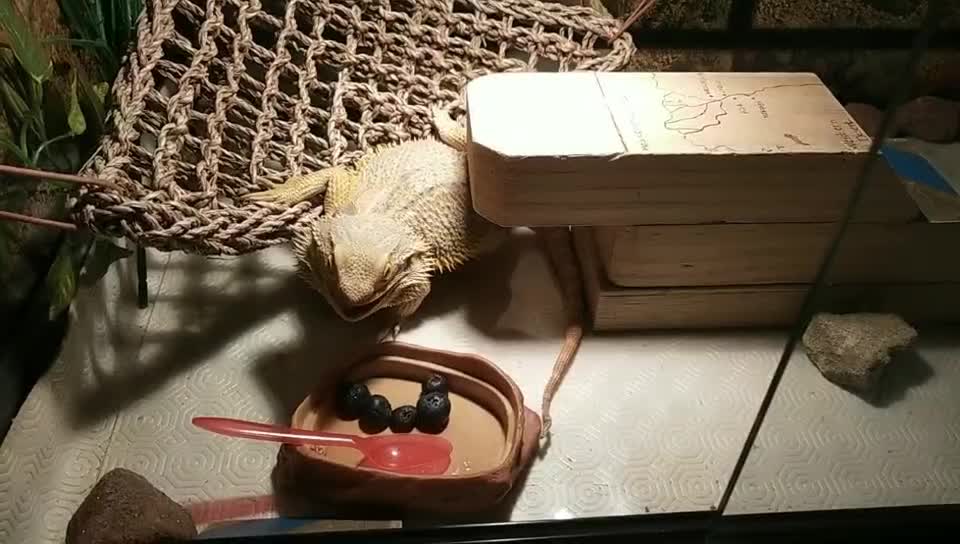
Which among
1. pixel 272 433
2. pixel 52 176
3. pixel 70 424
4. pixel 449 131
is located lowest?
pixel 70 424

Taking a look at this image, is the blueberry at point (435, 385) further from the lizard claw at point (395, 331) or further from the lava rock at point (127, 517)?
the lava rock at point (127, 517)

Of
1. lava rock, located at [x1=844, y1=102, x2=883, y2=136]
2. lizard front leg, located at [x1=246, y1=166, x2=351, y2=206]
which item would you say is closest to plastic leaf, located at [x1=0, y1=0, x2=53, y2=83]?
lizard front leg, located at [x1=246, y1=166, x2=351, y2=206]

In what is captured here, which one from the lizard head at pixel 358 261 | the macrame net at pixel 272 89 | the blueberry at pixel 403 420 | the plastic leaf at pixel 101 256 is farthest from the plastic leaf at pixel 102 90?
the blueberry at pixel 403 420

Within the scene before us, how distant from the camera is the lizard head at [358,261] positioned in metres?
0.96

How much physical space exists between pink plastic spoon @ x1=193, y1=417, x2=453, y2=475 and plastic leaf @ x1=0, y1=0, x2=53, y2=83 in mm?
451

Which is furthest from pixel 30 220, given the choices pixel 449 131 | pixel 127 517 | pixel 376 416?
pixel 449 131

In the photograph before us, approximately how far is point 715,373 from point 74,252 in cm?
84

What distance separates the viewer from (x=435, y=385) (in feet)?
3.25

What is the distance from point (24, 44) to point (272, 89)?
31 cm

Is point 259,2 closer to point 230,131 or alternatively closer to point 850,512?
point 230,131

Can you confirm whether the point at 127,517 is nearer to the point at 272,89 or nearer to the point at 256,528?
the point at 256,528

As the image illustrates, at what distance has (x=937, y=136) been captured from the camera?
2.43ft

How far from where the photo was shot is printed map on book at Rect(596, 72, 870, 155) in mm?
Answer: 935

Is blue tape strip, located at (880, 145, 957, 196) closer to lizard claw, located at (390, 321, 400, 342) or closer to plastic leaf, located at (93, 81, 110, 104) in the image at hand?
lizard claw, located at (390, 321, 400, 342)
